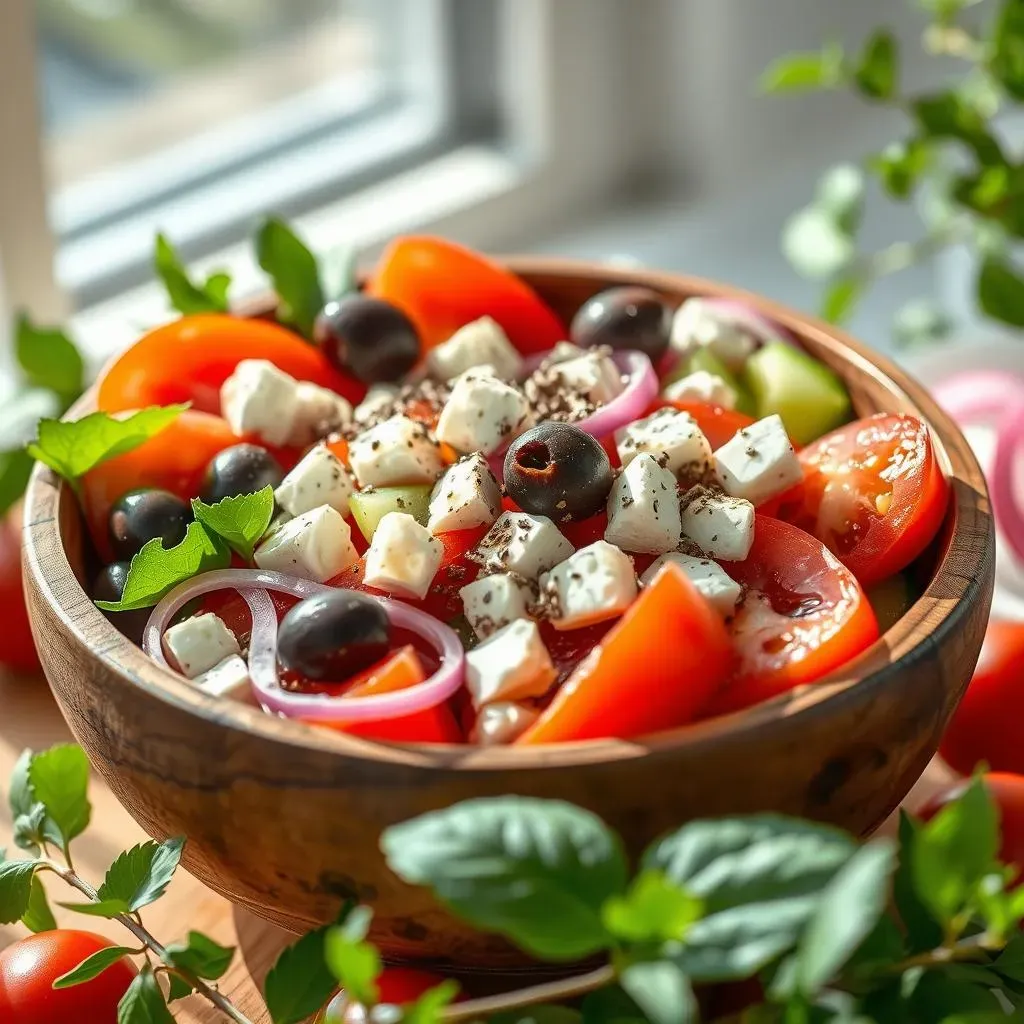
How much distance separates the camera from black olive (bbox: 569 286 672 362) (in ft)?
3.51

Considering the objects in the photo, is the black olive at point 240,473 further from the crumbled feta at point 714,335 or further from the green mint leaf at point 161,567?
the crumbled feta at point 714,335

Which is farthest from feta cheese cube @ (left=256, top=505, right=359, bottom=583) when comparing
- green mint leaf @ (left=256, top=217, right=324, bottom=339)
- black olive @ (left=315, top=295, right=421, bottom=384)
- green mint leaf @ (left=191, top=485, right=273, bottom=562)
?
green mint leaf @ (left=256, top=217, right=324, bottom=339)

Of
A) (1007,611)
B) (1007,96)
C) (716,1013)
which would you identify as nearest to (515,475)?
(716,1013)

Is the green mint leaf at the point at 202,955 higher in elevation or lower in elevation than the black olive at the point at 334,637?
lower

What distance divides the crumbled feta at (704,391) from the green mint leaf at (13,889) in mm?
522

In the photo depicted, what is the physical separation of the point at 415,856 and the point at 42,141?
1.20 m

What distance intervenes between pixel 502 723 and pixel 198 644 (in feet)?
0.60

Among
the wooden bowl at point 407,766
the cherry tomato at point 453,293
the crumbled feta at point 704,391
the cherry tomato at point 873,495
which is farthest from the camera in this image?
the cherry tomato at point 453,293

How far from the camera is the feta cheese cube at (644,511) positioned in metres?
0.84

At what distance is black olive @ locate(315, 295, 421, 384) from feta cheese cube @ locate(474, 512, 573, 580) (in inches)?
9.9

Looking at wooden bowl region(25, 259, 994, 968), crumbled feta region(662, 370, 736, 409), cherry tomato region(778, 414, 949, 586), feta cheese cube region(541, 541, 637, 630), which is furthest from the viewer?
crumbled feta region(662, 370, 736, 409)

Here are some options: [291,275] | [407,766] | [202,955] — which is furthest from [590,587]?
[291,275]

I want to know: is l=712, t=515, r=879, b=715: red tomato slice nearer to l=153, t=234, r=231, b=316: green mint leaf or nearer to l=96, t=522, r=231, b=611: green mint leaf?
l=96, t=522, r=231, b=611: green mint leaf

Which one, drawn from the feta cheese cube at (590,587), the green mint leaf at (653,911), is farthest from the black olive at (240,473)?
the green mint leaf at (653,911)
